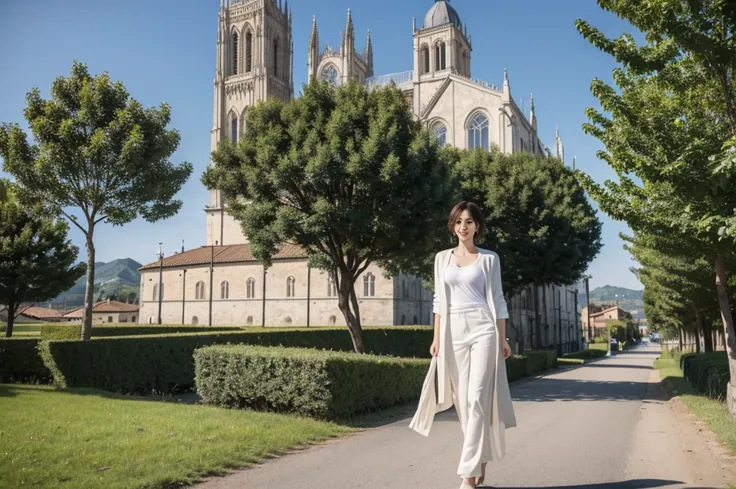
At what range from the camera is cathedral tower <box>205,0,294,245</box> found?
8794 cm

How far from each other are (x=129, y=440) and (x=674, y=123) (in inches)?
388

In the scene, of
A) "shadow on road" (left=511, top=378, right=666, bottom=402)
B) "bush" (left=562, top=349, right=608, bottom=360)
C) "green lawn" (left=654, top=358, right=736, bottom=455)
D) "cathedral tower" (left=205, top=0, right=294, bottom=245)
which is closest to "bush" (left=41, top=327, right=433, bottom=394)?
"shadow on road" (left=511, top=378, right=666, bottom=402)

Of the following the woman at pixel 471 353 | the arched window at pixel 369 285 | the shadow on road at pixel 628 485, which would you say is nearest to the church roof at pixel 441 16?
the arched window at pixel 369 285

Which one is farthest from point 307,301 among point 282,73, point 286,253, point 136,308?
point 136,308

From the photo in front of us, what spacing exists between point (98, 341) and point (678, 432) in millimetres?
13135

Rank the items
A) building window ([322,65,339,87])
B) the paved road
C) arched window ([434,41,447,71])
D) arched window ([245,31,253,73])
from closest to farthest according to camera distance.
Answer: the paved road
arched window ([434,41,447,71])
arched window ([245,31,253,73])
building window ([322,65,339,87])

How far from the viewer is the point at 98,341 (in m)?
15.0

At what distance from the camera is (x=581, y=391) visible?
60.8 ft

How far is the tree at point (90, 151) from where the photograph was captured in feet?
56.5

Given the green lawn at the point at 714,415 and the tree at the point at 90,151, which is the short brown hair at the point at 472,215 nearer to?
the green lawn at the point at 714,415

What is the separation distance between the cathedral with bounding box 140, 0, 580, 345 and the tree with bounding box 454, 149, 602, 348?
9.32 m

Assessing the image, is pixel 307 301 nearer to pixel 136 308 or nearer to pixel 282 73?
pixel 282 73

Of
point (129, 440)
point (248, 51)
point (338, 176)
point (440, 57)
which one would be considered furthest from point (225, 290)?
point (129, 440)

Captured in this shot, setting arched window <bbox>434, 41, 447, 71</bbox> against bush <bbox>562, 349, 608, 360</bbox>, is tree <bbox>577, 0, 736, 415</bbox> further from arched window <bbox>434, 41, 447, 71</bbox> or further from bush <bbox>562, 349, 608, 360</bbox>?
arched window <bbox>434, 41, 447, 71</bbox>
